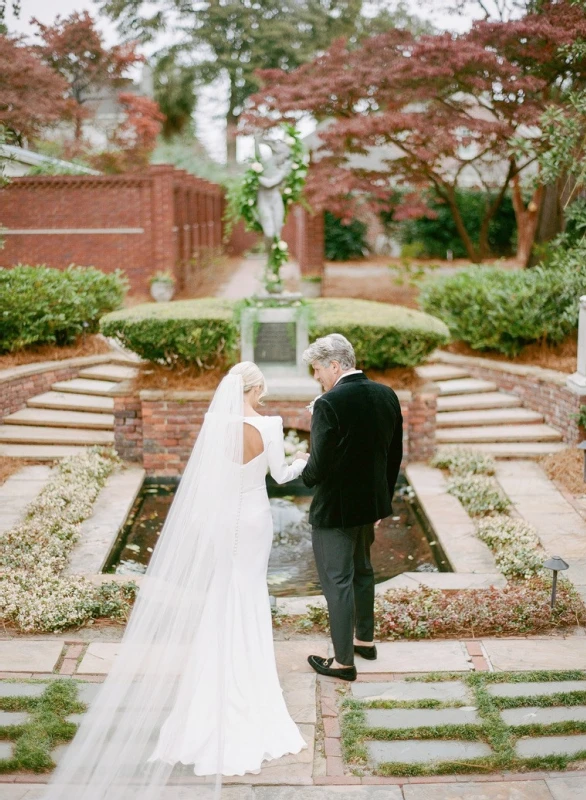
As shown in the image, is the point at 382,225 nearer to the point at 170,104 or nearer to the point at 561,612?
the point at 170,104

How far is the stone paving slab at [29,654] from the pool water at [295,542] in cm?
156

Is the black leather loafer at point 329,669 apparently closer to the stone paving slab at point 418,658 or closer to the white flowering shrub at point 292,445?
the stone paving slab at point 418,658

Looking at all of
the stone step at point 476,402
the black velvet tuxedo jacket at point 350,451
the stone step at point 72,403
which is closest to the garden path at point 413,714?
the black velvet tuxedo jacket at point 350,451

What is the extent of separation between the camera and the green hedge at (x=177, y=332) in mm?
9633

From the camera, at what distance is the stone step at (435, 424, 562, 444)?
1035 cm

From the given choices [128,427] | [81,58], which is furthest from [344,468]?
[81,58]

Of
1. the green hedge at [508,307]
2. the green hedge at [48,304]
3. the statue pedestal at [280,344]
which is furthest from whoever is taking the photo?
the green hedge at [48,304]

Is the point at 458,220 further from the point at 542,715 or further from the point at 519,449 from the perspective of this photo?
the point at 542,715

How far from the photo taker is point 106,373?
11922 mm

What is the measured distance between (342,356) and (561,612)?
8.06 ft

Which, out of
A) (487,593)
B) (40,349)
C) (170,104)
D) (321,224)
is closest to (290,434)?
(487,593)

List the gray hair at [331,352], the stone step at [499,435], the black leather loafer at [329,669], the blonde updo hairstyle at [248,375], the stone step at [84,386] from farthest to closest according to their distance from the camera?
the stone step at [84,386], the stone step at [499,435], the black leather loafer at [329,669], the gray hair at [331,352], the blonde updo hairstyle at [248,375]

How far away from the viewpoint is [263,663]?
15.1 ft

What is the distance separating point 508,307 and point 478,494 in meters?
3.79
